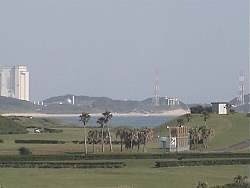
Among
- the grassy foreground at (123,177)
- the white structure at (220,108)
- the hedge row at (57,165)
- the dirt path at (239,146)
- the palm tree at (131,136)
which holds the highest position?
the white structure at (220,108)

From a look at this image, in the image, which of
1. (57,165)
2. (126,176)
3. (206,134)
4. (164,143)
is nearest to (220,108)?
(206,134)

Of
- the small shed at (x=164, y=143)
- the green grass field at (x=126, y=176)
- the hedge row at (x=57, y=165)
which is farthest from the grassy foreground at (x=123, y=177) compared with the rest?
the small shed at (x=164, y=143)

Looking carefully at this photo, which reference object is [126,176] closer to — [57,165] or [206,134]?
[57,165]

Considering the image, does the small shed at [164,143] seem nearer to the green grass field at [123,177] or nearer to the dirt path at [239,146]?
the dirt path at [239,146]

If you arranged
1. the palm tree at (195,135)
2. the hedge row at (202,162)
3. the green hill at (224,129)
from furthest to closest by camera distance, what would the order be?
1. the green hill at (224,129)
2. the palm tree at (195,135)
3. the hedge row at (202,162)

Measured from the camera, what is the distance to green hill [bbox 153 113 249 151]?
124 m

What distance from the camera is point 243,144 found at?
120 metres

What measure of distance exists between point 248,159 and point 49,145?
43.7 meters

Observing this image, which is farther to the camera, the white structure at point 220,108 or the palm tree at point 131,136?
the white structure at point 220,108

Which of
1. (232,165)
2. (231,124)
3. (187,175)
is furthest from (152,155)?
(231,124)

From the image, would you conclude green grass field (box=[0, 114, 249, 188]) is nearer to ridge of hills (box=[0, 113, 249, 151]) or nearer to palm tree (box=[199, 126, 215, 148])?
palm tree (box=[199, 126, 215, 148])

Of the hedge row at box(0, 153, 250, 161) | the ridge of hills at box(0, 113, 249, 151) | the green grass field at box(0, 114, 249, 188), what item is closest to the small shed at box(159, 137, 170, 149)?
the ridge of hills at box(0, 113, 249, 151)

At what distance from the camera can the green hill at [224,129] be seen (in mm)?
124250

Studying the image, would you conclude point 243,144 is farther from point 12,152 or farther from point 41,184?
point 41,184
